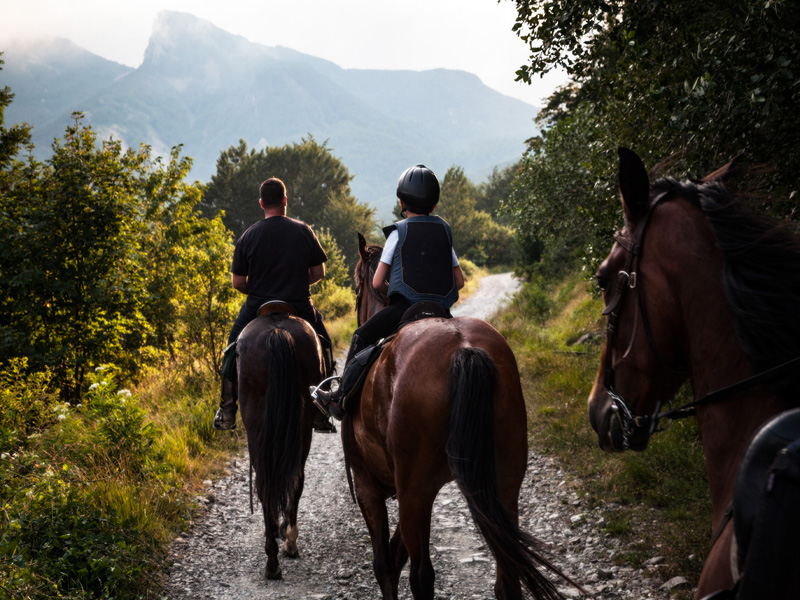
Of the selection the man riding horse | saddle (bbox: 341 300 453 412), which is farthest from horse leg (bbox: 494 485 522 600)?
the man riding horse

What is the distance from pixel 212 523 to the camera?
6.10 meters

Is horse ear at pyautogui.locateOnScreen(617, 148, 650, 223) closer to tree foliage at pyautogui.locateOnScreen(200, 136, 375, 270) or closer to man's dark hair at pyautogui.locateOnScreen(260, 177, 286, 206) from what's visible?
man's dark hair at pyautogui.locateOnScreen(260, 177, 286, 206)

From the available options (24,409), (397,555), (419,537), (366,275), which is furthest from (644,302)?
(24,409)

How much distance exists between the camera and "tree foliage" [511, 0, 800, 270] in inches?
156

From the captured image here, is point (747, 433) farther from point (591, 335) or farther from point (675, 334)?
point (591, 335)

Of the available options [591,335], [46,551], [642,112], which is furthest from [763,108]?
[591,335]

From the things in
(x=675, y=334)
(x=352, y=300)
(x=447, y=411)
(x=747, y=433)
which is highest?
(x=675, y=334)

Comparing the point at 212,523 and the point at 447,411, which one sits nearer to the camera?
the point at 447,411

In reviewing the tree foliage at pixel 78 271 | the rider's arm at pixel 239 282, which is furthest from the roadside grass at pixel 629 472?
the tree foliage at pixel 78 271

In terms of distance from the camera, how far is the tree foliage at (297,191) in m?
58.0

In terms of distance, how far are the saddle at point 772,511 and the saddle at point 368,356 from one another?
2.45m

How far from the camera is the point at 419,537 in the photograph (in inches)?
131

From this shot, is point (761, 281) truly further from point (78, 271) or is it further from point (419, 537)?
point (78, 271)

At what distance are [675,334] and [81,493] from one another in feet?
16.7
